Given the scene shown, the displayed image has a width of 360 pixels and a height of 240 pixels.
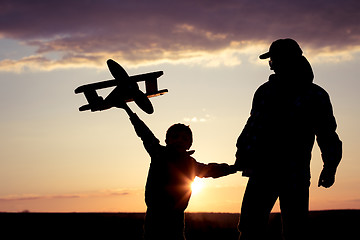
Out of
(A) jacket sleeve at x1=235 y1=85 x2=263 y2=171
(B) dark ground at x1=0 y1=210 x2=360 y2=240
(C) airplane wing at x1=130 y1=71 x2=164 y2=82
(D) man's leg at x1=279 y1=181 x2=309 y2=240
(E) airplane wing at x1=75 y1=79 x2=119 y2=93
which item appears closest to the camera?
(D) man's leg at x1=279 y1=181 x2=309 y2=240

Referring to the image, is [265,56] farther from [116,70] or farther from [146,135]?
[116,70]

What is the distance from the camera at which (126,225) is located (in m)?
13.0

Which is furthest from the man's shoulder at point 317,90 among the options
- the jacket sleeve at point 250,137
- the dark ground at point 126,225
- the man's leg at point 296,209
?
the dark ground at point 126,225

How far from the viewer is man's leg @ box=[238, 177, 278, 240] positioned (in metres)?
6.34

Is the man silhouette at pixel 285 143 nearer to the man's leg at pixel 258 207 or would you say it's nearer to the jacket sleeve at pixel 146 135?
the man's leg at pixel 258 207

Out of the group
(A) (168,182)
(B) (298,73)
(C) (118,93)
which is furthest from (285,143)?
(C) (118,93)

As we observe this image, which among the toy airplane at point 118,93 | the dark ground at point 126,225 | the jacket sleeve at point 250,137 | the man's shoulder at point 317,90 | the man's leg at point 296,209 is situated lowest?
the dark ground at point 126,225

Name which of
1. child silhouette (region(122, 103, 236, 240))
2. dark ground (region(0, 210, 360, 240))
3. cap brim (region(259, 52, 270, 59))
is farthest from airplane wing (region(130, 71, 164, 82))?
dark ground (region(0, 210, 360, 240))

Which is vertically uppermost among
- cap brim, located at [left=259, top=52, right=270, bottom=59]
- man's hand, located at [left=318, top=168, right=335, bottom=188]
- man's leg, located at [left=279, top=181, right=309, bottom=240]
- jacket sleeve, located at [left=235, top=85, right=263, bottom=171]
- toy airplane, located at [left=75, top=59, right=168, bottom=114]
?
cap brim, located at [left=259, top=52, right=270, bottom=59]

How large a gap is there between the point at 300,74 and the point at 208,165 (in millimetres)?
1632

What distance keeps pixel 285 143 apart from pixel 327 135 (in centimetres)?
48

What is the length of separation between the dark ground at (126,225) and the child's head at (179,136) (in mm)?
5037

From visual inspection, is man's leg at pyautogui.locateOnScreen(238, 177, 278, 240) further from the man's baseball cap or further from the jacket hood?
the man's baseball cap

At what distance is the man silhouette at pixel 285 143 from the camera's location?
6348 mm
